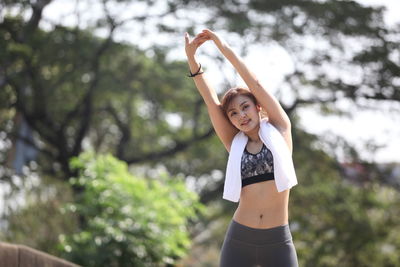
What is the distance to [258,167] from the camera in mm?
3109

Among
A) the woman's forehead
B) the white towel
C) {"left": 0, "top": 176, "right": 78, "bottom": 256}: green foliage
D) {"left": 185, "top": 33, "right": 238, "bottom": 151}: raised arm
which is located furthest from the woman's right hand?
{"left": 0, "top": 176, "right": 78, "bottom": 256}: green foliage

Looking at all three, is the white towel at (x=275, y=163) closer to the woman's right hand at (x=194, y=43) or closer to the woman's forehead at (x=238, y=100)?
the woman's forehead at (x=238, y=100)

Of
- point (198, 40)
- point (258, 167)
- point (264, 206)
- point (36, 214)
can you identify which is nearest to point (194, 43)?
point (198, 40)

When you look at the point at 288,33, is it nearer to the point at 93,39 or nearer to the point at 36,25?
the point at 93,39

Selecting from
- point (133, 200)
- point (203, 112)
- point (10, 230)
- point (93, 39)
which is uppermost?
point (93, 39)

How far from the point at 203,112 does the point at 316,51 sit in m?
2.49

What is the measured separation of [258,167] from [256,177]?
0.12 ft

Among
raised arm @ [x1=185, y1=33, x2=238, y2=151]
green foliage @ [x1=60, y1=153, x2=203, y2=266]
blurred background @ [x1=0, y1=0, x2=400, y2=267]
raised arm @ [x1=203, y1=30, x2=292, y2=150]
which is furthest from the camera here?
blurred background @ [x1=0, y1=0, x2=400, y2=267]

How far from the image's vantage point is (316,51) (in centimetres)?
1319

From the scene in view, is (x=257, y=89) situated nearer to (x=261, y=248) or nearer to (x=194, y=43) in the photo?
(x=194, y=43)

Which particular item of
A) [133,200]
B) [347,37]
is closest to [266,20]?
[347,37]

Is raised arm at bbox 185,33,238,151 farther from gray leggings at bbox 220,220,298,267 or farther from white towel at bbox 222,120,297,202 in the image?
gray leggings at bbox 220,220,298,267

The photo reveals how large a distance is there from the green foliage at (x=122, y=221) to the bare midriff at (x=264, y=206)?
4465mm

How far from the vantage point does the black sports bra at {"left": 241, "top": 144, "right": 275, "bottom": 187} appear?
10.1ft
